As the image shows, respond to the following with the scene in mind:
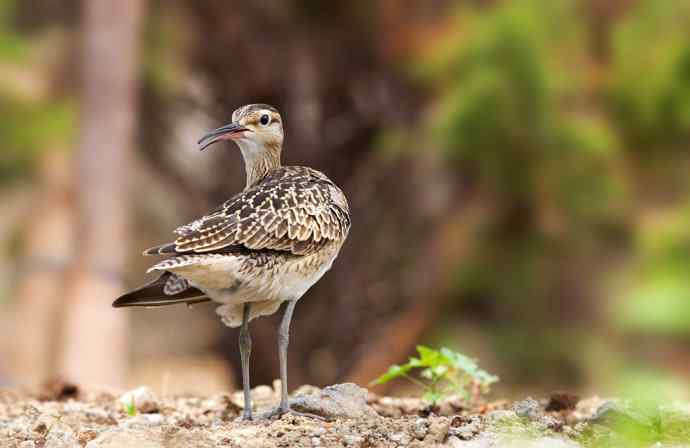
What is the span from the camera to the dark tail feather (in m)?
6.25

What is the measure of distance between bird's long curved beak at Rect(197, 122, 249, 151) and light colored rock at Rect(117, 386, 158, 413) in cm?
146

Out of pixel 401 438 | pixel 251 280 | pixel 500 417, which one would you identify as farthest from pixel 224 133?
pixel 500 417

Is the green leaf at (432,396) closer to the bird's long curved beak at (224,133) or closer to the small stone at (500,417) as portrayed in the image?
the small stone at (500,417)

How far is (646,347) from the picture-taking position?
12.9m

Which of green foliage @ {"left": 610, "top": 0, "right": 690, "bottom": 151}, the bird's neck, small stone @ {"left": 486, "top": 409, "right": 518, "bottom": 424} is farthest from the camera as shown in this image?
green foliage @ {"left": 610, "top": 0, "right": 690, "bottom": 151}

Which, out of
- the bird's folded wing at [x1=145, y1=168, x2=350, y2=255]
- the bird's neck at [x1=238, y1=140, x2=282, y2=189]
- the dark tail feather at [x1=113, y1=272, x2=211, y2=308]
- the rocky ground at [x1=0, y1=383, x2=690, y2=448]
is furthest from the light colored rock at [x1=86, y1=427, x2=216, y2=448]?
the bird's neck at [x1=238, y1=140, x2=282, y2=189]

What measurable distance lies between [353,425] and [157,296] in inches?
53.8

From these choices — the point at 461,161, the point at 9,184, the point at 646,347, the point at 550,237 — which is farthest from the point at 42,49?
the point at 646,347

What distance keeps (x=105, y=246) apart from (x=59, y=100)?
2.52 meters

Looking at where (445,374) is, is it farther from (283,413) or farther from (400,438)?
(400,438)

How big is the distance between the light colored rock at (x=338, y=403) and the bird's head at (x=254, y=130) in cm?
145

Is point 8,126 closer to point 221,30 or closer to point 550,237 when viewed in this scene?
point 221,30

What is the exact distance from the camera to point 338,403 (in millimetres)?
6008

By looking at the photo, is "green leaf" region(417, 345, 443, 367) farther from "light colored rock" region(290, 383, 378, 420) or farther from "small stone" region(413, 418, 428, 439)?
"small stone" region(413, 418, 428, 439)
